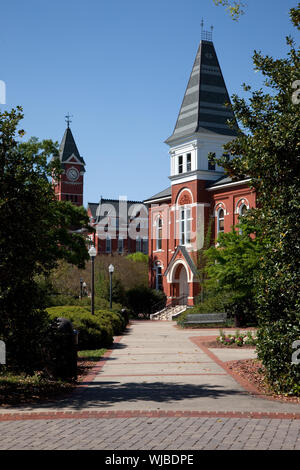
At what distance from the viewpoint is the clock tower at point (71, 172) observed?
3108 inches

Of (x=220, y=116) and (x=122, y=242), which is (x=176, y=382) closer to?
(x=220, y=116)

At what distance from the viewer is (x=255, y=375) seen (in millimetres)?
11719

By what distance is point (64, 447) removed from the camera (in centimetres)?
629

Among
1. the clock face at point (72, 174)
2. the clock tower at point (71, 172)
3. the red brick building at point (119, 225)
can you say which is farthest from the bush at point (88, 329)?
the clock face at point (72, 174)

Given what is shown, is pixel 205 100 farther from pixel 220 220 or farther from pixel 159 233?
pixel 159 233

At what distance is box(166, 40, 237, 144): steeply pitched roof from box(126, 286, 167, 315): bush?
1259cm

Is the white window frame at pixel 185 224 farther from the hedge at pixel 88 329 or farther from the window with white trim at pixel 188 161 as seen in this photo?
the hedge at pixel 88 329

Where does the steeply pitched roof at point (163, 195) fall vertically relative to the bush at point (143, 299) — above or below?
above

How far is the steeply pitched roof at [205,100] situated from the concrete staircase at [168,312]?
44.4 feet

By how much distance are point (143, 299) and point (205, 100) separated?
55.9 ft

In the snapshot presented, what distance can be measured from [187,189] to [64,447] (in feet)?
122

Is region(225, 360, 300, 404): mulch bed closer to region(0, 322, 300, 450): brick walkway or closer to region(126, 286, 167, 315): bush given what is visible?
region(0, 322, 300, 450): brick walkway

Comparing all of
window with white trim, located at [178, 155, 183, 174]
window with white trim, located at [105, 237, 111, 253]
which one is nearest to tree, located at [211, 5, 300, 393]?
window with white trim, located at [178, 155, 183, 174]
